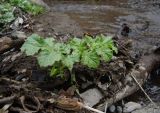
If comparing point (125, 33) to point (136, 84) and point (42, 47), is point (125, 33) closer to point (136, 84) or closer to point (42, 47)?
point (136, 84)

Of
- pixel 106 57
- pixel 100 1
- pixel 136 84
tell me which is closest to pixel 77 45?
pixel 106 57

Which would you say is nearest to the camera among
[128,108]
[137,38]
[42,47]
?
[42,47]

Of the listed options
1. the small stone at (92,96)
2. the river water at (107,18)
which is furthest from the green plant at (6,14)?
the small stone at (92,96)

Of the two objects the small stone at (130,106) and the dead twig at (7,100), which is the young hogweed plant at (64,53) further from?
the small stone at (130,106)

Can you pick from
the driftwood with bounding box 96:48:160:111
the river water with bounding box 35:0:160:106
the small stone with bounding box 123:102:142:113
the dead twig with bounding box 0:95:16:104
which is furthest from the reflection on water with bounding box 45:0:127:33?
the dead twig with bounding box 0:95:16:104

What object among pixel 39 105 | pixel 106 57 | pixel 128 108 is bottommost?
pixel 128 108
